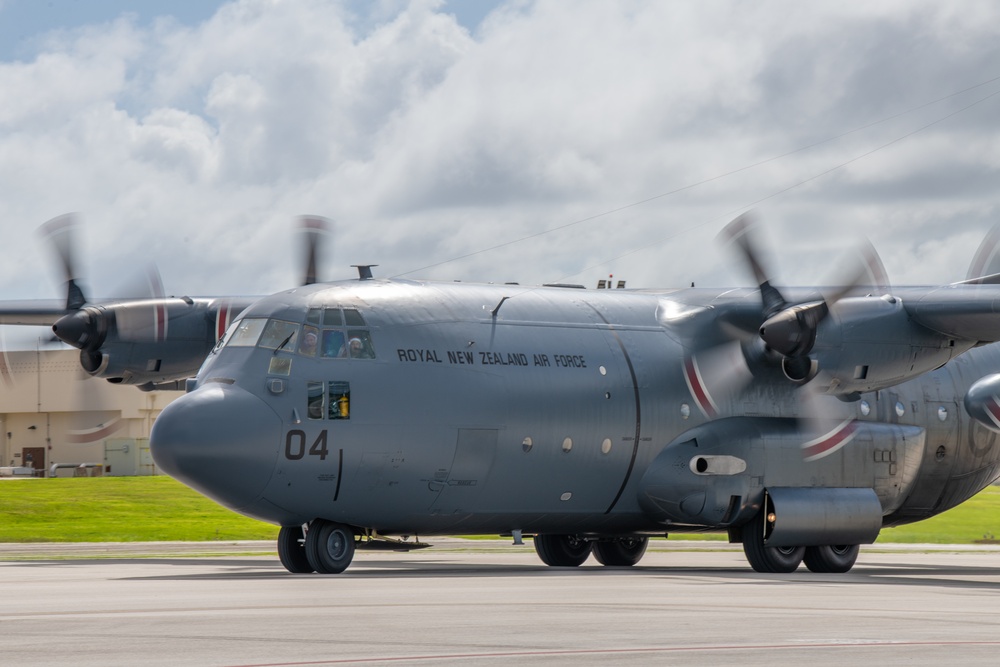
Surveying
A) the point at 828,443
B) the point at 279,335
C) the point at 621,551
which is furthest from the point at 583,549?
the point at 279,335

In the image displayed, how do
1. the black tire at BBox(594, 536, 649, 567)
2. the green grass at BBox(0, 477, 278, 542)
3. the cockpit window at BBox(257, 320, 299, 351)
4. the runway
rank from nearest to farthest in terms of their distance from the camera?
1. the runway
2. the cockpit window at BBox(257, 320, 299, 351)
3. the black tire at BBox(594, 536, 649, 567)
4. the green grass at BBox(0, 477, 278, 542)

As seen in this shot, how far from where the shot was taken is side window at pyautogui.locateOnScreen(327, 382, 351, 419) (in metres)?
21.2

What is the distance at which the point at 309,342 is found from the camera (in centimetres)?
2152

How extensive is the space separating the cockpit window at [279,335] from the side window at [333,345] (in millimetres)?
462

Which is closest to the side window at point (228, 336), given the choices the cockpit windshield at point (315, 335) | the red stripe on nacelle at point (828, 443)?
the cockpit windshield at point (315, 335)

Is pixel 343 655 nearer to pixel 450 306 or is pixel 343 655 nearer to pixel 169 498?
pixel 450 306

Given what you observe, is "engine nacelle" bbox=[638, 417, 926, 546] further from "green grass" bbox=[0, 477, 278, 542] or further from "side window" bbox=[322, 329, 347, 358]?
"green grass" bbox=[0, 477, 278, 542]

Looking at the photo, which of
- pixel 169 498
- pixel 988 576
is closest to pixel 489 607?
pixel 988 576

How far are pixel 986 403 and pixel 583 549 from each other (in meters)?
8.12

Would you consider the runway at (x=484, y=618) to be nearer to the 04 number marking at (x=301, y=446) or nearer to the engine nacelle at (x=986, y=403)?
the 04 number marking at (x=301, y=446)

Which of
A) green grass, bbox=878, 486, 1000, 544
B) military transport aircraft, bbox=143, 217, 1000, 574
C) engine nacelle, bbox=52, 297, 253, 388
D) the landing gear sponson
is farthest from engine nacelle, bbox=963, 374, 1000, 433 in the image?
green grass, bbox=878, 486, 1000, 544

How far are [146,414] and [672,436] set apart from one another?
65.7 metres

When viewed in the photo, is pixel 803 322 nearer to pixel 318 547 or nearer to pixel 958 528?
pixel 318 547

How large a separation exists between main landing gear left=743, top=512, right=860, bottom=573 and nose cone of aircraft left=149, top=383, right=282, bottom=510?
922 cm
